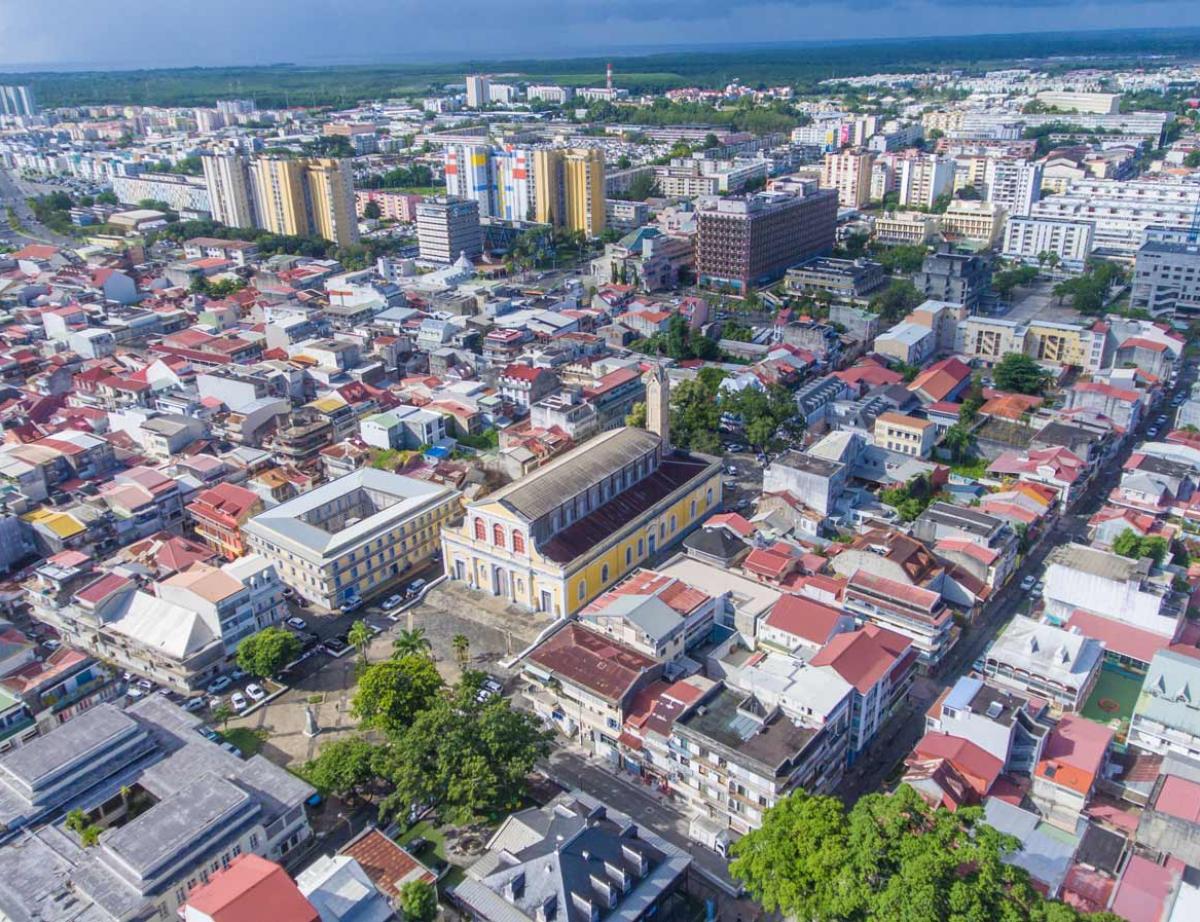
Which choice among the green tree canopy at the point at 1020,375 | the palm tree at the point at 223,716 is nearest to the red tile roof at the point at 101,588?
the palm tree at the point at 223,716

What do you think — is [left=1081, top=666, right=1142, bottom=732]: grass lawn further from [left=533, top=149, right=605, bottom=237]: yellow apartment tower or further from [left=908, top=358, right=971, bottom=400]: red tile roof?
[left=533, top=149, right=605, bottom=237]: yellow apartment tower

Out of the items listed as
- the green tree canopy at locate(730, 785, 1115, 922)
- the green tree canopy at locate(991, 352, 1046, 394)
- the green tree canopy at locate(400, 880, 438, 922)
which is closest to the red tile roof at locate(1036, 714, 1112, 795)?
the green tree canopy at locate(730, 785, 1115, 922)

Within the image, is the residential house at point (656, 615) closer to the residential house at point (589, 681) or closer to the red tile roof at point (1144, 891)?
the residential house at point (589, 681)

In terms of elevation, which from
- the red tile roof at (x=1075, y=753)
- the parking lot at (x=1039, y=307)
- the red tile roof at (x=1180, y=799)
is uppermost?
the parking lot at (x=1039, y=307)

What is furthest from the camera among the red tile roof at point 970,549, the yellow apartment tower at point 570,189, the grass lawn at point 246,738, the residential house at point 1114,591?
the yellow apartment tower at point 570,189

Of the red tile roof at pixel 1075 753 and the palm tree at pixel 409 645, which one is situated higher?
the palm tree at pixel 409 645

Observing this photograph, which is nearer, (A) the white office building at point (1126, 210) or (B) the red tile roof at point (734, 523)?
(B) the red tile roof at point (734, 523)

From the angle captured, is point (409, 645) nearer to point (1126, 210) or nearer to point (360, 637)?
point (360, 637)
